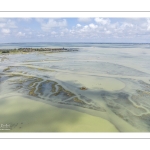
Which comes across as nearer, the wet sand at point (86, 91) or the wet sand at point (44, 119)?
the wet sand at point (44, 119)

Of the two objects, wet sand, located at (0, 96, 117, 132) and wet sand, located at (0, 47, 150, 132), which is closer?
wet sand, located at (0, 96, 117, 132)

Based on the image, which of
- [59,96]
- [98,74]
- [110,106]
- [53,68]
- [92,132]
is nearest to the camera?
[92,132]

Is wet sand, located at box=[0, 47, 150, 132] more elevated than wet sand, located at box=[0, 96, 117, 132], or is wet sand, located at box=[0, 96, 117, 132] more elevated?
wet sand, located at box=[0, 47, 150, 132]

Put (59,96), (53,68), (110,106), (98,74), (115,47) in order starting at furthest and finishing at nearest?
(53,68) < (115,47) < (98,74) < (59,96) < (110,106)

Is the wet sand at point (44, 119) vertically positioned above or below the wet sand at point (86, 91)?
below

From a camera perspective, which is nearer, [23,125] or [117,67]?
[23,125]

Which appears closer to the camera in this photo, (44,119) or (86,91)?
(44,119)

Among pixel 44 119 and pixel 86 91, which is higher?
pixel 86 91

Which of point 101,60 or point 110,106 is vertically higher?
point 101,60

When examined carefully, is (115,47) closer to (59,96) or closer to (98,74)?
(98,74)
